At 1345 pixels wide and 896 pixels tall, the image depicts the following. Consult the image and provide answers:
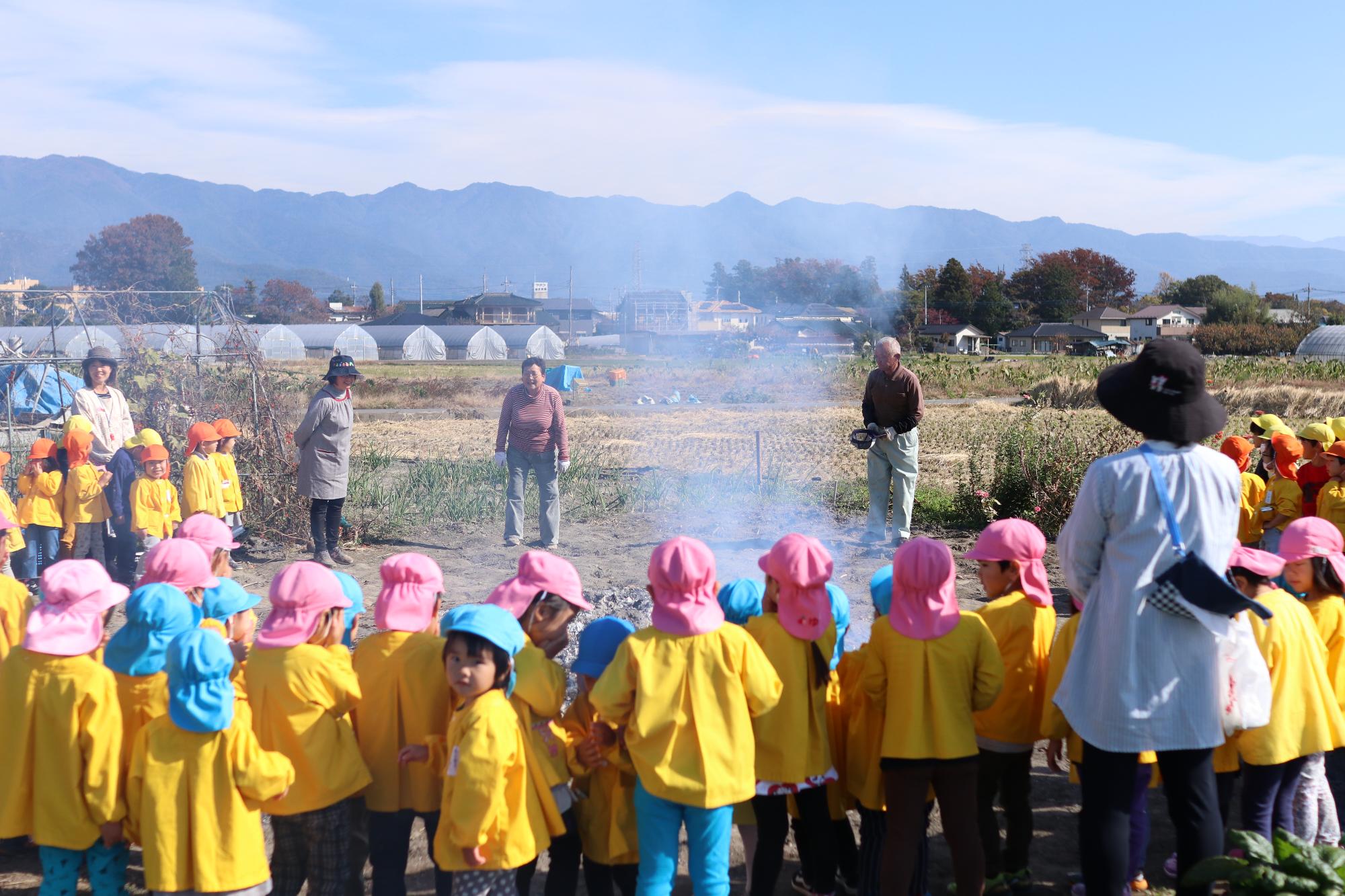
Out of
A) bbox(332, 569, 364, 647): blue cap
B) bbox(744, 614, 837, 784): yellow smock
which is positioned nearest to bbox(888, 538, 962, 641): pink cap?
bbox(744, 614, 837, 784): yellow smock

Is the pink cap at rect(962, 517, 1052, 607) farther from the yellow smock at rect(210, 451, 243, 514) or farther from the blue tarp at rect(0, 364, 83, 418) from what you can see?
the blue tarp at rect(0, 364, 83, 418)

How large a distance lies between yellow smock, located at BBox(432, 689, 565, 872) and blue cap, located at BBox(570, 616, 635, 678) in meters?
0.43

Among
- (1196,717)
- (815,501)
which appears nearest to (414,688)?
(1196,717)

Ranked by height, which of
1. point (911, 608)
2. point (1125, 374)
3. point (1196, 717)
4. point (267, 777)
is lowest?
Result: point (267, 777)

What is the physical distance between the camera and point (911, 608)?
131 inches

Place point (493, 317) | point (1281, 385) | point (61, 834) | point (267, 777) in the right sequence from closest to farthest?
1. point (267, 777)
2. point (61, 834)
3. point (1281, 385)
4. point (493, 317)

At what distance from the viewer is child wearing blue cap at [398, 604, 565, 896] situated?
9.73 feet

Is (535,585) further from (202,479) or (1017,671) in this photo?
(202,479)

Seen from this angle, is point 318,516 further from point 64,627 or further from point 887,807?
point 887,807

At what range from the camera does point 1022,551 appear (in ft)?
12.2

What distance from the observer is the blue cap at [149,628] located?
327cm

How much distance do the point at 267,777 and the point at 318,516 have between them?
226 inches

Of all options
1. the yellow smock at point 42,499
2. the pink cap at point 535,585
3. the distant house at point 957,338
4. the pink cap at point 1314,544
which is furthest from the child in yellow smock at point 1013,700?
the distant house at point 957,338

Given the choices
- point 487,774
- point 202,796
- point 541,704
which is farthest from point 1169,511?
point 202,796
